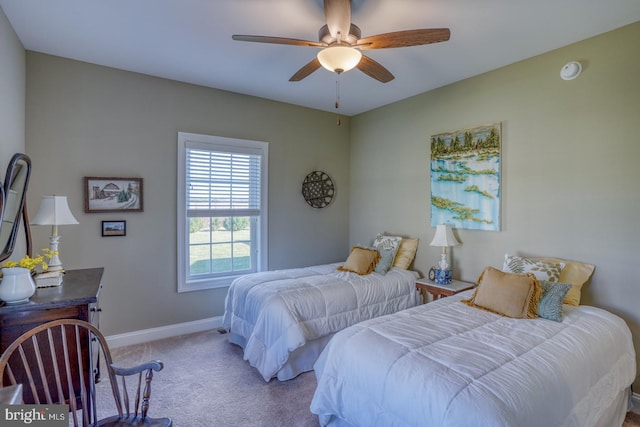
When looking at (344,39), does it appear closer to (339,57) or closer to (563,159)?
(339,57)

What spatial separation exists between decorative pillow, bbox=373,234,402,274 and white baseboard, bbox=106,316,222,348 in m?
2.03

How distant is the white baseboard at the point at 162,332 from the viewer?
3.30 metres

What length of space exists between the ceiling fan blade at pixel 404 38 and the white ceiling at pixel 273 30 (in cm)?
29

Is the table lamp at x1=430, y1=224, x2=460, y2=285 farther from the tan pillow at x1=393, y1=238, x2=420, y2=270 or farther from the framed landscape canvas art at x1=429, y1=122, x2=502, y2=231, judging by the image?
the tan pillow at x1=393, y1=238, x2=420, y2=270

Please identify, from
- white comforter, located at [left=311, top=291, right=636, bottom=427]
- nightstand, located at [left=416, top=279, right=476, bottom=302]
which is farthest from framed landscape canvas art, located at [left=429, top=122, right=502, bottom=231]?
white comforter, located at [left=311, top=291, right=636, bottom=427]

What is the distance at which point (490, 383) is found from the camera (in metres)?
1.50

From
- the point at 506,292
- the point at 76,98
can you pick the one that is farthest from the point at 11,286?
the point at 506,292

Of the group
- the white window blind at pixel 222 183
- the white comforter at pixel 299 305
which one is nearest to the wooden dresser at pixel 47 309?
the white comforter at pixel 299 305

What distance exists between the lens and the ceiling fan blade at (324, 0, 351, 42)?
6.12ft

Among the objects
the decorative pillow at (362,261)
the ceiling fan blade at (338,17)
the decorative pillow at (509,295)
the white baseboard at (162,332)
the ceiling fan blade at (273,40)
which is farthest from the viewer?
the decorative pillow at (362,261)

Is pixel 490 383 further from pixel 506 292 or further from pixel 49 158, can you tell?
pixel 49 158

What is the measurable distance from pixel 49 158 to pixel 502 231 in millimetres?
4373

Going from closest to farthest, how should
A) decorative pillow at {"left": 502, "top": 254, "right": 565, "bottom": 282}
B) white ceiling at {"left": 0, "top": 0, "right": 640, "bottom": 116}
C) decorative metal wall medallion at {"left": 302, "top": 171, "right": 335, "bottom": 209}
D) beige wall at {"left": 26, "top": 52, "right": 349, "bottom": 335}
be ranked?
white ceiling at {"left": 0, "top": 0, "right": 640, "bottom": 116} < decorative pillow at {"left": 502, "top": 254, "right": 565, "bottom": 282} < beige wall at {"left": 26, "top": 52, "right": 349, "bottom": 335} < decorative metal wall medallion at {"left": 302, "top": 171, "right": 335, "bottom": 209}

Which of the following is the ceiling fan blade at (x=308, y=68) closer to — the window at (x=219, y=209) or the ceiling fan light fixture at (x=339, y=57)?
the ceiling fan light fixture at (x=339, y=57)
